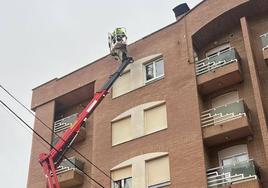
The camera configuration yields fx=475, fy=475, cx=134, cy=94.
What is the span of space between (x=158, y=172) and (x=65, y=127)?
7532 millimetres

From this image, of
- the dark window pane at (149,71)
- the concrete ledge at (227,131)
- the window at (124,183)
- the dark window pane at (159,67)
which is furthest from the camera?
the dark window pane at (149,71)

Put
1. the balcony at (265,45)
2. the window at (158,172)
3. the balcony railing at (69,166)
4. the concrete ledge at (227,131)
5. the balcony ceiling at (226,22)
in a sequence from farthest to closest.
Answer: the balcony railing at (69,166), the balcony ceiling at (226,22), the window at (158,172), the balcony at (265,45), the concrete ledge at (227,131)

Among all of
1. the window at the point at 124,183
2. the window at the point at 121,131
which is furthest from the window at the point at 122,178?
the window at the point at 121,131

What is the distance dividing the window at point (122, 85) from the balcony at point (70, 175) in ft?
14.1

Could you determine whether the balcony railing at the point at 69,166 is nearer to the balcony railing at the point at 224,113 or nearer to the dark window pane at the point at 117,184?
the dark window pane at the point at 117,184

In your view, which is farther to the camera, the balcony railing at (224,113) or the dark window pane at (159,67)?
the dark window pane at (159,67)

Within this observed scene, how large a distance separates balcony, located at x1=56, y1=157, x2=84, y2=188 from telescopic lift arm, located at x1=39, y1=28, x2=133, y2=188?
1.36 meters

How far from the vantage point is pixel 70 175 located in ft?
80.6

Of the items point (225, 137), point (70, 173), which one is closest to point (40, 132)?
point (70, 173)

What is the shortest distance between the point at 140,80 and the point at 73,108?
224 inches

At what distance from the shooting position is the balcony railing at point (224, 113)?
2072 centimetres

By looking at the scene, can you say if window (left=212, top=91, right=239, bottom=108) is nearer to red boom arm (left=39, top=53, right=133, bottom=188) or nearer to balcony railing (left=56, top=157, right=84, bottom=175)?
red boom arm (left=39, top=53, right=133, bottom=188)

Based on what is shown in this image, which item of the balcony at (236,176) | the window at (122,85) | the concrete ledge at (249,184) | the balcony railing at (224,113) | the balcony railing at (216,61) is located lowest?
the concrete ledge at (249,184)

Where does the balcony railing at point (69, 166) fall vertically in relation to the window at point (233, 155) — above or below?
above
